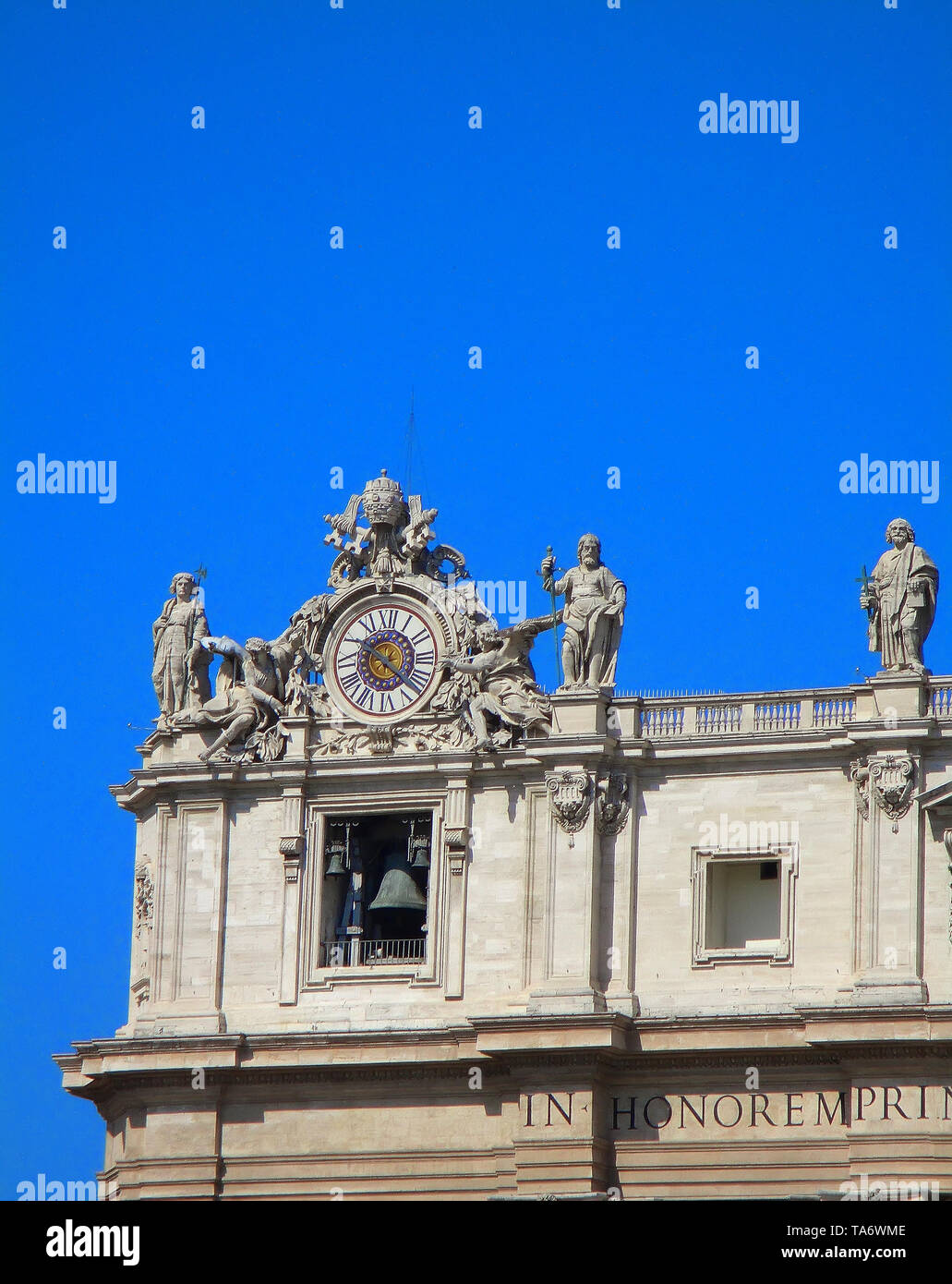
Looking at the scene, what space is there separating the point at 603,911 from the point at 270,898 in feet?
18.9

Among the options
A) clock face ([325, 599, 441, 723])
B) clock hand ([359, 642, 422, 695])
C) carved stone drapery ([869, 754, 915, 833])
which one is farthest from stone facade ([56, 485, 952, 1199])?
clock hand ([359, 642, 422, 695])

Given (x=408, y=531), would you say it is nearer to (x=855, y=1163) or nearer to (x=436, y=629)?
(x=436, y=629)

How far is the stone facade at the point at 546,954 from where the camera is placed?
46.0m

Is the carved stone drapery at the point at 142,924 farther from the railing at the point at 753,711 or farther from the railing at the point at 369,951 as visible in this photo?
the railing at the point at 753,711

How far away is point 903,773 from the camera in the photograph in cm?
4622

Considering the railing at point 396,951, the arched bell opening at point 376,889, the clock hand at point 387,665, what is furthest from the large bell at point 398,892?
the clock hand at point 387,665

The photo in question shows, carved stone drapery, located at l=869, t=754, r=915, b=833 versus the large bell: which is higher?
carved stone drapery, located at l=869, t=754, r=915, b=833

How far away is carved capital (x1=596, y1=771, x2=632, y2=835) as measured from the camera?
48094mm

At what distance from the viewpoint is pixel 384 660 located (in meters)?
50.4

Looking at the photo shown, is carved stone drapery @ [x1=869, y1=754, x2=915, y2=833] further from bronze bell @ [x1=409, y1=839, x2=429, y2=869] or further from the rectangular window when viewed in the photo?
bronze bell @ [x1=409, y1=839, x2=429, y2=869]

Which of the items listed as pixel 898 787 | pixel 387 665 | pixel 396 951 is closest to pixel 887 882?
pixel 898 787

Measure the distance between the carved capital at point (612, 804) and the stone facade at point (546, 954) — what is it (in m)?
0.06

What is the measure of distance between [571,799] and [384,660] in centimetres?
447
